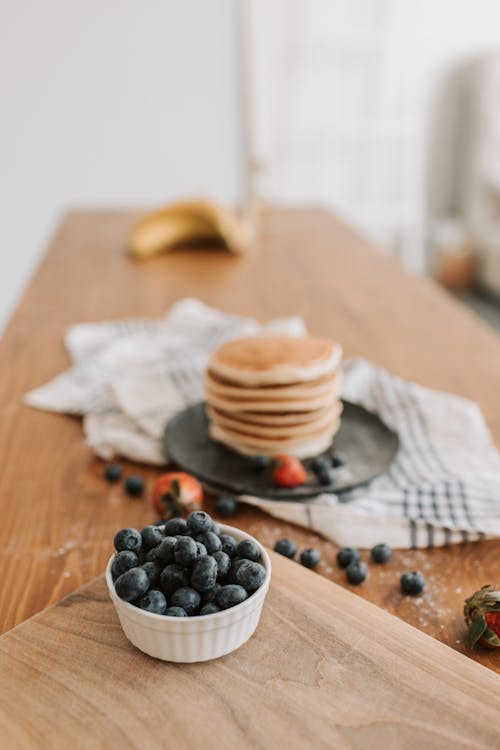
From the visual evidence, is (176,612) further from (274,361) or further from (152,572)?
(274,361)

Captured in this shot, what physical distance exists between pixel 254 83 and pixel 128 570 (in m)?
1.94

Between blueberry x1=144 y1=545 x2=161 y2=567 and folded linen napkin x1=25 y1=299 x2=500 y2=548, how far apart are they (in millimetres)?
286

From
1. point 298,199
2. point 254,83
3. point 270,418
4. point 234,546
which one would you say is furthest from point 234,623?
point 298,199

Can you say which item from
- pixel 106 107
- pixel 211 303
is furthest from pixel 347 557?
pixel 106 107

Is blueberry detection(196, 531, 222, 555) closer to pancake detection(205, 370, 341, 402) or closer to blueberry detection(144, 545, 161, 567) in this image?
blueberry detection(144, 545, 161, 567)

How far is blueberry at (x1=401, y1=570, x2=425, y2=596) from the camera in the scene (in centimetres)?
82

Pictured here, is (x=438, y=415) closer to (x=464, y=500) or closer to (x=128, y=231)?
(x=464, y=500)

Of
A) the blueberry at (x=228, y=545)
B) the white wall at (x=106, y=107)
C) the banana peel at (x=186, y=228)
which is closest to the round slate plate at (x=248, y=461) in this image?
the blueberry at (x=228, y=545)

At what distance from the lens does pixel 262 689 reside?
0.65 meters

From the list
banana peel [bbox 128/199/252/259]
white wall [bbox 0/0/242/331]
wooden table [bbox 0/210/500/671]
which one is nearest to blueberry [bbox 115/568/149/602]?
wooden table [bbox 0/210/500/671]

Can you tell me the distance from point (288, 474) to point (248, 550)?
0.30 metres

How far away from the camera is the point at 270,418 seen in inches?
41.5

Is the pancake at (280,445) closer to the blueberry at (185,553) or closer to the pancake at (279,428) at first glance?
the pancake at (279,428)

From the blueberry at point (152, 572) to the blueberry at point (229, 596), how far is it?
0.18 feet
